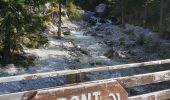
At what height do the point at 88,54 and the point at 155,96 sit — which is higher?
the point at 155,96

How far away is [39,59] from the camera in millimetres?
28641

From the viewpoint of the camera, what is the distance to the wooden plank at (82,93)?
4.10 meters

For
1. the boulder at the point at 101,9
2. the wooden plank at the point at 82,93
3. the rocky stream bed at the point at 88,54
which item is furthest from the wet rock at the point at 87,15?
the wooden plank at the point at 82,93

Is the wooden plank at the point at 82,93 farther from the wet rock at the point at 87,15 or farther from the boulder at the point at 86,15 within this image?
the boulder at the point at 86,15

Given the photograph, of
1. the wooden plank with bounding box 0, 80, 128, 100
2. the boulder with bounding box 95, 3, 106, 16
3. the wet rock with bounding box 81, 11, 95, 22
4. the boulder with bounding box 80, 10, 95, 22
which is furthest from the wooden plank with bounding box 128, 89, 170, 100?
the boulder with bounding box 95, 3, 106, 16

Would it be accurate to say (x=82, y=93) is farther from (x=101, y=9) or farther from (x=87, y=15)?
(x=101, y=9)

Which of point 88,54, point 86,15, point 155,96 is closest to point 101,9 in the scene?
point 86,15

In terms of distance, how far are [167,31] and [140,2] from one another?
14413 mm

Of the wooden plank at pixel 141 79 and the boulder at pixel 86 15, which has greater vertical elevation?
the wooden plank at pixel 141 79

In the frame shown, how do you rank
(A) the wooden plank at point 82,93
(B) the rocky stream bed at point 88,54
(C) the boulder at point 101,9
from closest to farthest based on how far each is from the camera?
(A) the wooden plank at point 82,93 < (B) the rocky stream bed at point 88,54 < (C) the boulder at point 101,9

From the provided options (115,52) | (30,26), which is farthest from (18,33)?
(115,52)

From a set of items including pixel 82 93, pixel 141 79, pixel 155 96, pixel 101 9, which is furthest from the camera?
pixel 101 9

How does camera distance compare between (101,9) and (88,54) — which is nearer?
(88,54)

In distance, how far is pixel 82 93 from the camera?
4.41 meters
